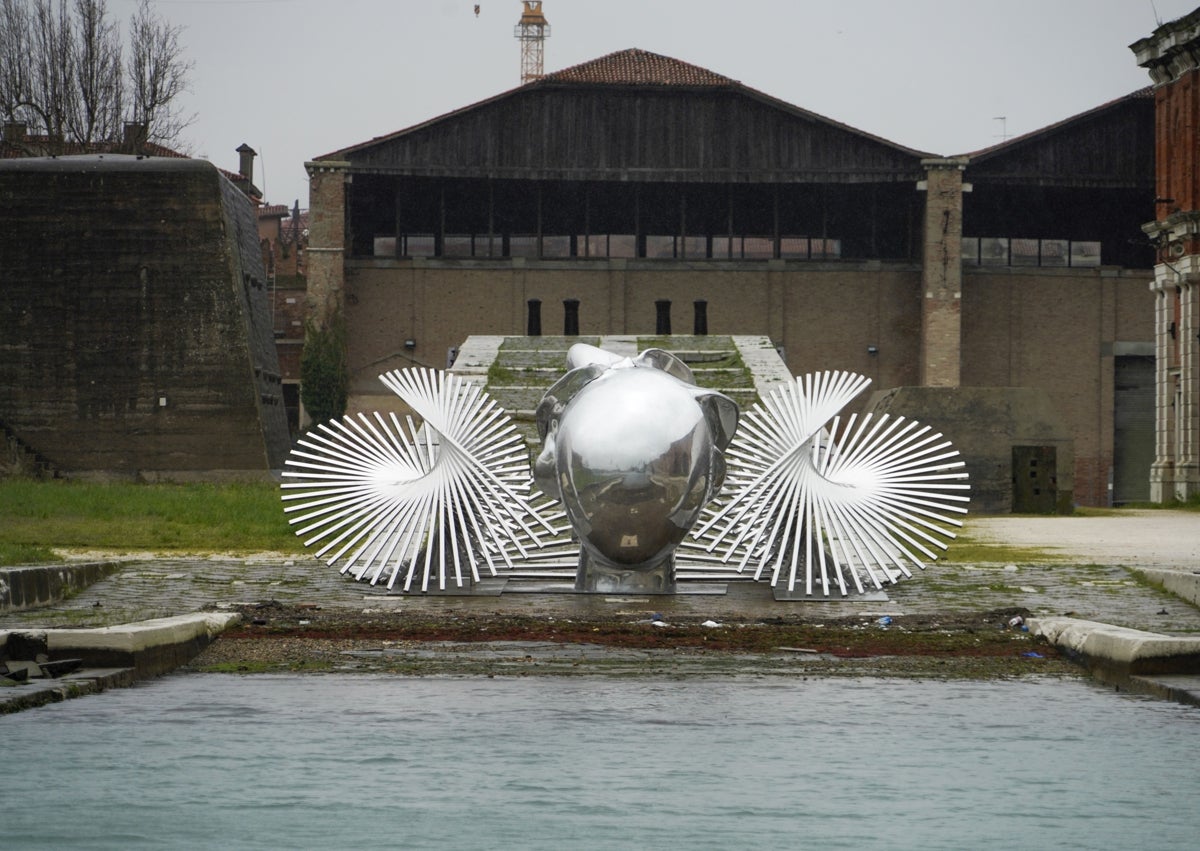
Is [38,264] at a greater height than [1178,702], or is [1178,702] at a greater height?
[38,264]

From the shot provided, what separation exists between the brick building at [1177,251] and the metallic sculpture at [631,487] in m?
31.8

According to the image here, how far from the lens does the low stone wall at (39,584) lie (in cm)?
1251

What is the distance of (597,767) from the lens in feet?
22.4

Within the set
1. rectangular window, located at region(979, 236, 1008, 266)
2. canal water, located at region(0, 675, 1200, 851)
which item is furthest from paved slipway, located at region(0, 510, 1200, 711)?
rectangular window, located at region(979, 236, 1008, 266)

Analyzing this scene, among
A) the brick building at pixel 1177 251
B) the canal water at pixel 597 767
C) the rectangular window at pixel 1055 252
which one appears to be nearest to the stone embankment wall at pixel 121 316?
the brick building at pixel 1177 251

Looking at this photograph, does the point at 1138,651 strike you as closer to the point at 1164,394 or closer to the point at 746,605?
the point at 746,605

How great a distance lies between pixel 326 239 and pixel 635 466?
40.5 meters

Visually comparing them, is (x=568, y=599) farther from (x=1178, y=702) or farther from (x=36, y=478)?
(x=36, y=478)

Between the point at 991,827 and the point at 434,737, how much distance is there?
233cm

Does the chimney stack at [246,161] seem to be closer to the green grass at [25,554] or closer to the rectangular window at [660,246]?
the rectangular window at [660,246]

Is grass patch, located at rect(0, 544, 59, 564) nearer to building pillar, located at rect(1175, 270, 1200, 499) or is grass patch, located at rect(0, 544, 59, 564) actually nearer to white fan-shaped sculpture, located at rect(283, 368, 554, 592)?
white fan-shaped sculpture, located at rect(283, 368, 554, 592)

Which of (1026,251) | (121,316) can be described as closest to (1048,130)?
(1026,251)

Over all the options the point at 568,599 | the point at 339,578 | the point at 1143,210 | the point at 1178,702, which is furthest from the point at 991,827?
the point at 1143,210

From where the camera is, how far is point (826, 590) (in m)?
13.2
